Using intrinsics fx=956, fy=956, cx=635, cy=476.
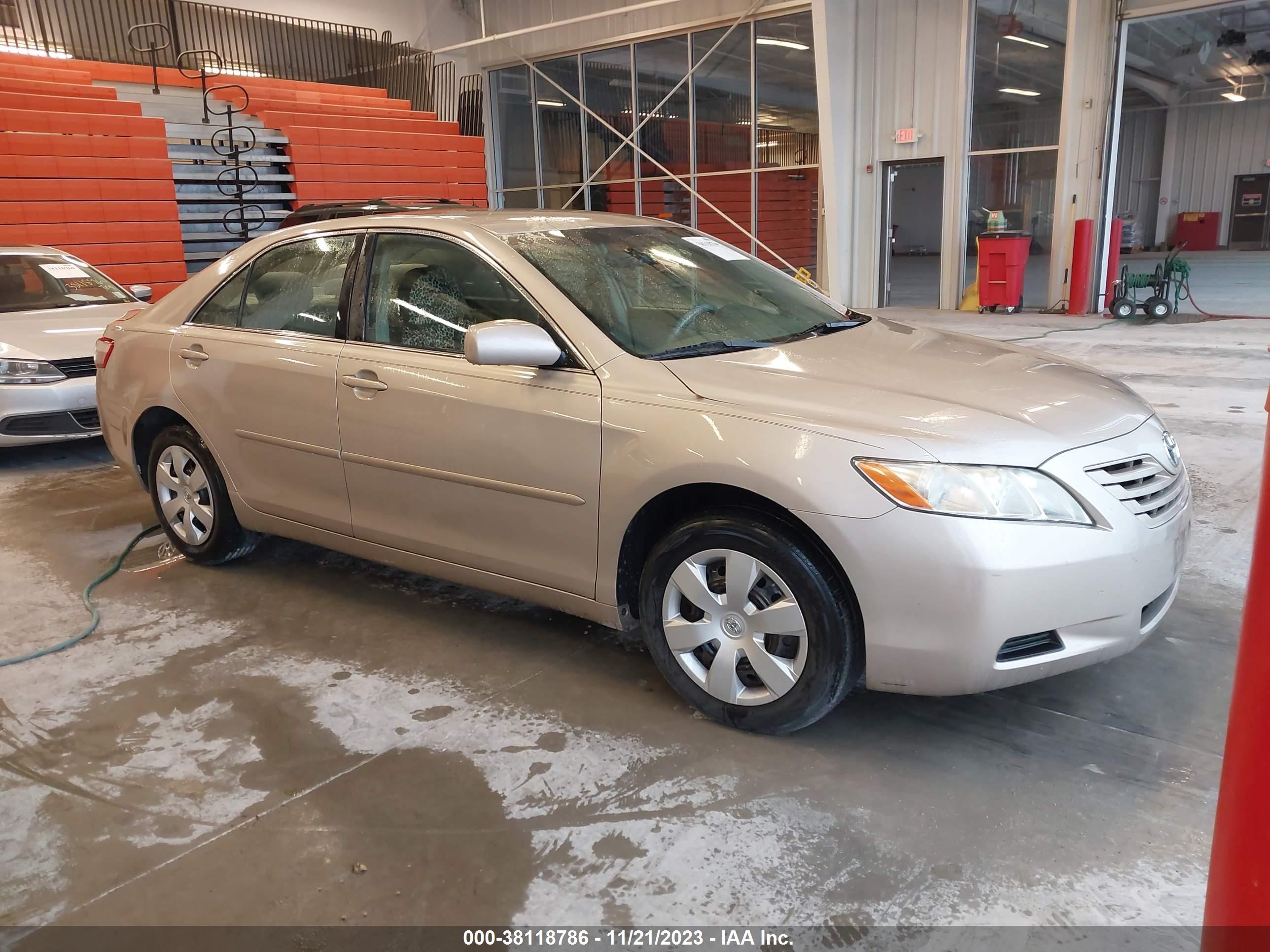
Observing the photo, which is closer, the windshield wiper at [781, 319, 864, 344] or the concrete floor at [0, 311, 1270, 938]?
the concrete floor at [0, 311, 1270, 938]

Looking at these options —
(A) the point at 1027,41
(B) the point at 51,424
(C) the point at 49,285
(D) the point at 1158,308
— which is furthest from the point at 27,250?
(A) the point at 1027,41

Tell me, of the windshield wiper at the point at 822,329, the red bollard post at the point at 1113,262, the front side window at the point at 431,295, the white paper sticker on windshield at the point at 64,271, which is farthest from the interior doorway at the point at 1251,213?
the front side window at the point at 431,295

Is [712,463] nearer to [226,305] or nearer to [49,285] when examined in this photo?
[226,305]

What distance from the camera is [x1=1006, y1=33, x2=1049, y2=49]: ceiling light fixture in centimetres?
1486

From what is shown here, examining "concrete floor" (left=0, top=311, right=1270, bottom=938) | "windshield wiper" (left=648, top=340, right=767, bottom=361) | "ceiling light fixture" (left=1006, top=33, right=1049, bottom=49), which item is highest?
"ceiling light fixture" (left=1006, top=33, right=1049, bottom=49)

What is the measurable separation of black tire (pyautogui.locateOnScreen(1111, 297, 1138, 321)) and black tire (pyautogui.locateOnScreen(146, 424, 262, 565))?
1246 cm

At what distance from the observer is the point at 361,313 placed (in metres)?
3.58

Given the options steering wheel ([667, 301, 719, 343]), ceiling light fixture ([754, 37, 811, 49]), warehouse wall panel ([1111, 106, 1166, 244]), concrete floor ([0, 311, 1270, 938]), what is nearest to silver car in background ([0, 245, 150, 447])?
concrete floor ([0, 311, 1270, 938])

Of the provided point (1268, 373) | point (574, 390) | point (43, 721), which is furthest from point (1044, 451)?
point (1268, 373)

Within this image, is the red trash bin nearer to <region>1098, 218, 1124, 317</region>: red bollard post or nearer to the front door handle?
<region>1098, 218, 1124, 317</region>: red bollard post

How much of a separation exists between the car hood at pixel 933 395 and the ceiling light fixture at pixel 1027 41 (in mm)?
13969

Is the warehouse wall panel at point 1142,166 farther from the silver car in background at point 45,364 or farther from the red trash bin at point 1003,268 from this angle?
the silver car in background at point 45,364

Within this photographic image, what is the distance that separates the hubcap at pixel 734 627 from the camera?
2656mm

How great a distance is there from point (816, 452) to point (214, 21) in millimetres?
21269
